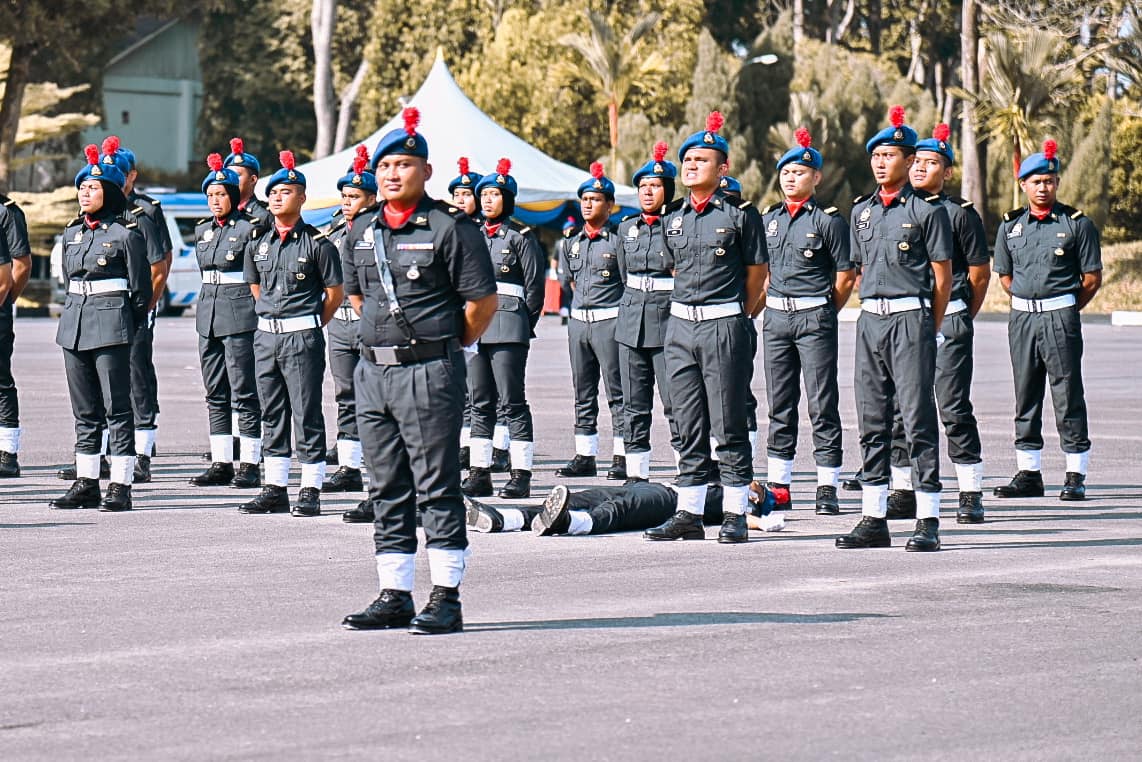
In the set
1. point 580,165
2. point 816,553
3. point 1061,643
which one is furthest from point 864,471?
point 580,165

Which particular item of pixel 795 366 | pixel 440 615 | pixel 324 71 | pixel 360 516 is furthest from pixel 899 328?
pixel 324 71

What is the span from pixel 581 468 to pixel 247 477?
2.48m

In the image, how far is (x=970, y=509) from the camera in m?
12.1

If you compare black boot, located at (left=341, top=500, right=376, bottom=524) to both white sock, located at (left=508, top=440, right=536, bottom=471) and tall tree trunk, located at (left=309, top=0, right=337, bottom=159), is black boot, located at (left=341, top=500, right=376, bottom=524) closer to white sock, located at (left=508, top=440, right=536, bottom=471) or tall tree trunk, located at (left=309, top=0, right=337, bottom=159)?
white sock, located at (left=508, top=440, right=536, bottom=471)

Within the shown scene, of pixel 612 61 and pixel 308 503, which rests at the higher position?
pixel 612 61

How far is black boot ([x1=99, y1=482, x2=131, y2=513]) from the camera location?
12.6 metres

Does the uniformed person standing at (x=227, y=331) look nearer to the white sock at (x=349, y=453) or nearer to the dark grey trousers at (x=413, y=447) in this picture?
the white sock at (x=349, y=453)

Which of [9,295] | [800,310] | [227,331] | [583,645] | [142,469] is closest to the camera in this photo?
[583,645]

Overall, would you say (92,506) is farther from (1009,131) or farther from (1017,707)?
(1009,131)

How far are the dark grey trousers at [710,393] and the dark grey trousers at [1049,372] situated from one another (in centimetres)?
313

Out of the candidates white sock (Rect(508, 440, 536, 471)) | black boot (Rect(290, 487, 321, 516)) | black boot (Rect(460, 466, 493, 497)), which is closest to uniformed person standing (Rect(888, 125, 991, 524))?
white sock (Rect(508, 440, 536, 471))

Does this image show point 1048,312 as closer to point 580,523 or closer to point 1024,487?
point 1024,487

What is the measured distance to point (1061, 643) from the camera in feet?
26.6

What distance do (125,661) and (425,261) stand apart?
203 centimetres
